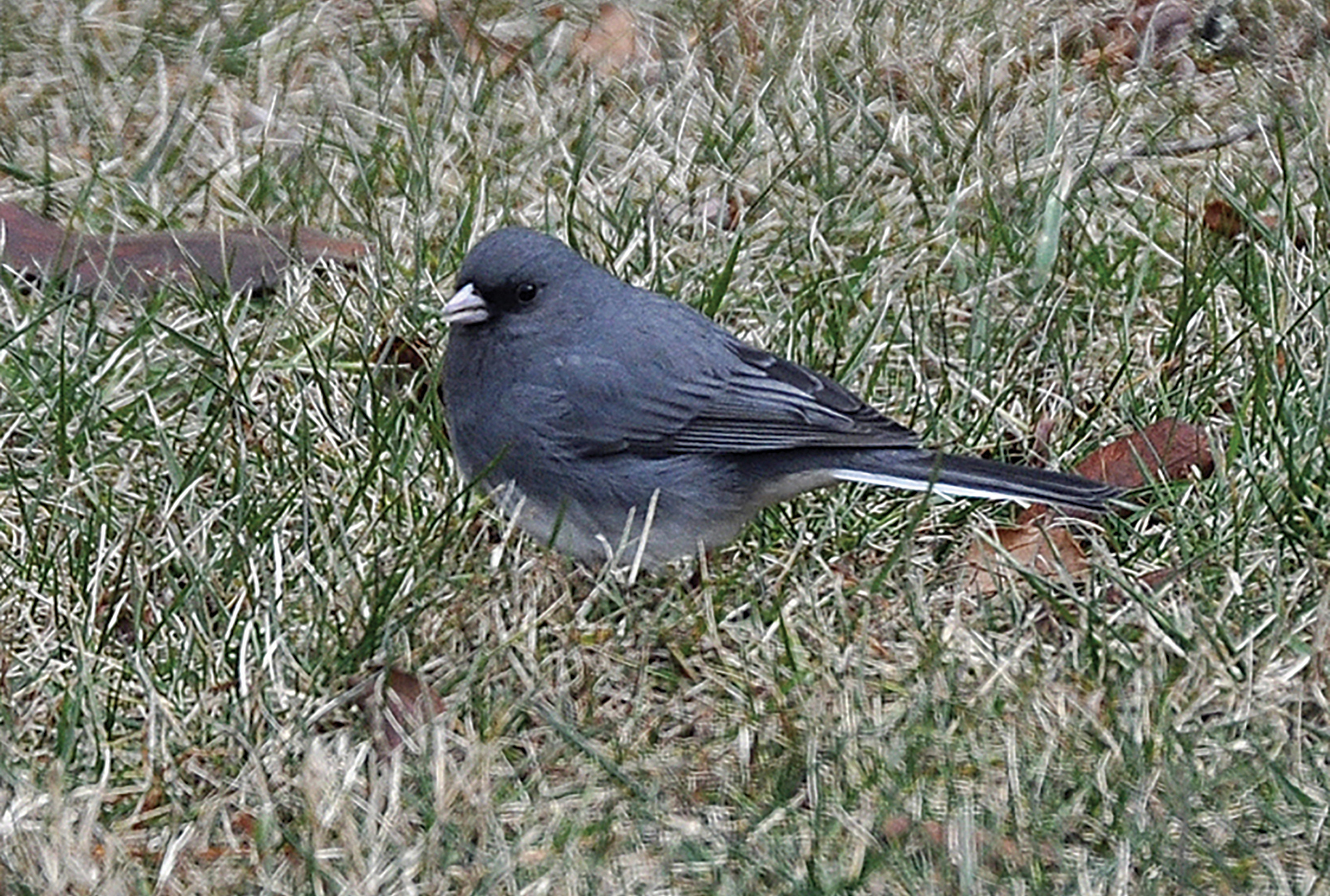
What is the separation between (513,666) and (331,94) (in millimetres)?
2055

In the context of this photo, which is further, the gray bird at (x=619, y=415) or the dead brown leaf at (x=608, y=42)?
the dead brown leaf at (x=608, y=42)

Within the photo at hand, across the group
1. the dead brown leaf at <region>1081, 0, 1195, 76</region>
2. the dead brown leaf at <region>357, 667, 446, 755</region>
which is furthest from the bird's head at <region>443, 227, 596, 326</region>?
the dead brown leaf at <region>1081, 0, 1195, 76</region>

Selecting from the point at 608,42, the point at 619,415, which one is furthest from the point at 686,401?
the point at 608,42

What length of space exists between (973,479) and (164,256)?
1.65 meters

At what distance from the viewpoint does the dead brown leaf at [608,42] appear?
4.89m

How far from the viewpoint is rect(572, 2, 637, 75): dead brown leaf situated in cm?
489

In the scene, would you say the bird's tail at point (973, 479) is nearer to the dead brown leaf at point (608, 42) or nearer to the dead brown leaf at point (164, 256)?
the dead brown leaf at point (164, 256)

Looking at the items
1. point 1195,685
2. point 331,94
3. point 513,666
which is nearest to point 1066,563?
point 1195,685

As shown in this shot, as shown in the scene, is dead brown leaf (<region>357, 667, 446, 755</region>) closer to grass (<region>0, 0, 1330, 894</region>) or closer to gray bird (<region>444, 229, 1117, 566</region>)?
grass (<region>0, 0, 1330, 894</region>)

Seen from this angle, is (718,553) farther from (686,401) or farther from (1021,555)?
(1021,555)

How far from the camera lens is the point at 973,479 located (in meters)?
3.15

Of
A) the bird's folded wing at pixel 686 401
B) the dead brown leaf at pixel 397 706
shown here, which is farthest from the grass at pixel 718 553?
the bird's folded wing at pixel 686 401

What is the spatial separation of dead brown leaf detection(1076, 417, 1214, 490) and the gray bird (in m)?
0.39

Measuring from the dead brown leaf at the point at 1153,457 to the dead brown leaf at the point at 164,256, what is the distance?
56.5 inches
